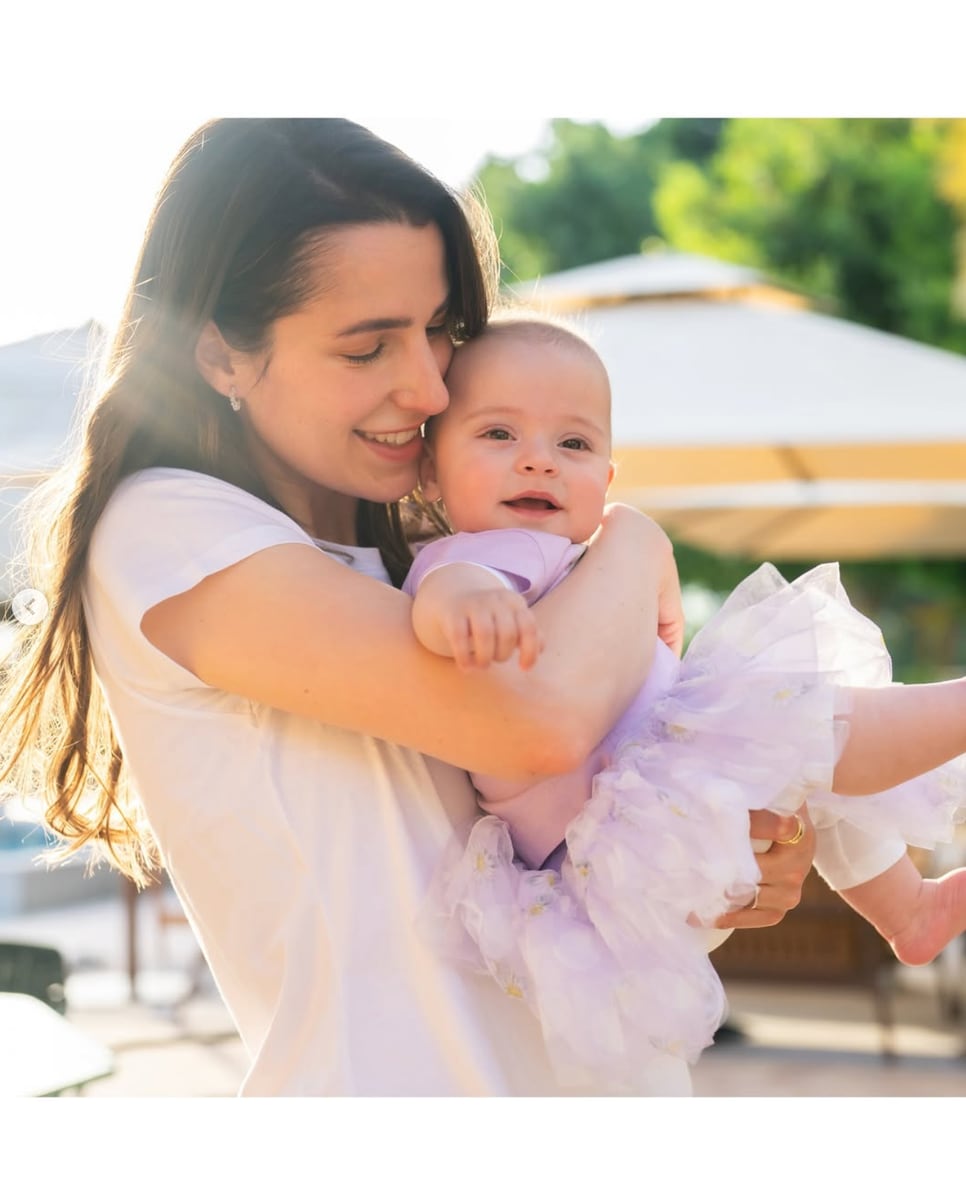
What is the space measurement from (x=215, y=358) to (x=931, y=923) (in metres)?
1.21

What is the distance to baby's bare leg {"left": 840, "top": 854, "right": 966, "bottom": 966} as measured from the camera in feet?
6.62

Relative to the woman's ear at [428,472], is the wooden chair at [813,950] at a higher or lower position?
lower

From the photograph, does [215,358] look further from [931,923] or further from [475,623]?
[931,923]

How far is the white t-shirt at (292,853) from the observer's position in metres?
1.64

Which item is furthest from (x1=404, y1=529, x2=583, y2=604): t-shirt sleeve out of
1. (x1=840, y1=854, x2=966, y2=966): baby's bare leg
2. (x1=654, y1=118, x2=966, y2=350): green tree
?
(x1=654, y1=118, x2=966, y2=350): green tree

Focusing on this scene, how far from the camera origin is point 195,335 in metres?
1.83

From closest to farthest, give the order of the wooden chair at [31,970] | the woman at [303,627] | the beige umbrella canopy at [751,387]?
the woman at [303,627]
the wooden chair at [31,970]
the beige umbrella canopy at [751,387]

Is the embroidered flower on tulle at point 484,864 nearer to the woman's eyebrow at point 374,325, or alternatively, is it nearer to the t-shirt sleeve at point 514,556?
the t-shirt sleeve at point 514,556

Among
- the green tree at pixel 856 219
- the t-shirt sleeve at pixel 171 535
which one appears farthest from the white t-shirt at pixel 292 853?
the green tree at pixel 856 219

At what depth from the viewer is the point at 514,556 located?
1786mm

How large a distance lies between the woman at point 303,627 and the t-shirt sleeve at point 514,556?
0.06 meters
